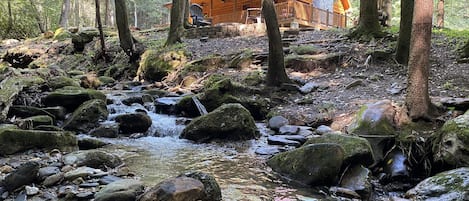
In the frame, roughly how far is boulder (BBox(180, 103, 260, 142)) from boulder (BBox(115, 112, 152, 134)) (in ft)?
4.32

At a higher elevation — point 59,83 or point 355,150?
point 59,83

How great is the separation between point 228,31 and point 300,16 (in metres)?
5.54

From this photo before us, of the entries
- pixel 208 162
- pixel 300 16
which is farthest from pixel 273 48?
pixel 300 16

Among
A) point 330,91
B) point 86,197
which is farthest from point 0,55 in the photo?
point 86,197

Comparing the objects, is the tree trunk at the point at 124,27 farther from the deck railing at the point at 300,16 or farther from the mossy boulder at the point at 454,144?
the mossy boulder at the point at 454,144

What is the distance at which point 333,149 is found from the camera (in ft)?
16.5

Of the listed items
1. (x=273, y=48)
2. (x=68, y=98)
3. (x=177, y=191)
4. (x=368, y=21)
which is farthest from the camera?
(x=368, y=21)

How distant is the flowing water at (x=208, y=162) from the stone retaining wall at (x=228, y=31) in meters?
9.73

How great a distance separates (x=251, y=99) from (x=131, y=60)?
808 cm

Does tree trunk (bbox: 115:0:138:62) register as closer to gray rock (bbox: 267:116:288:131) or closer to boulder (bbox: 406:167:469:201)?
gray rock (bbox: 267:116:288:131)

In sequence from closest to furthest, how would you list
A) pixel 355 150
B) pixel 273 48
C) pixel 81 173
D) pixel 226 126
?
pixel 81 173 < pixel 355 150 < pixel 226 126 < pixel 273 48

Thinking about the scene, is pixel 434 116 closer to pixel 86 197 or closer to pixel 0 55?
pixel 86 197

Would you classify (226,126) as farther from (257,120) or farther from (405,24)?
(405,24)

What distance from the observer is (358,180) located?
4.91 m
